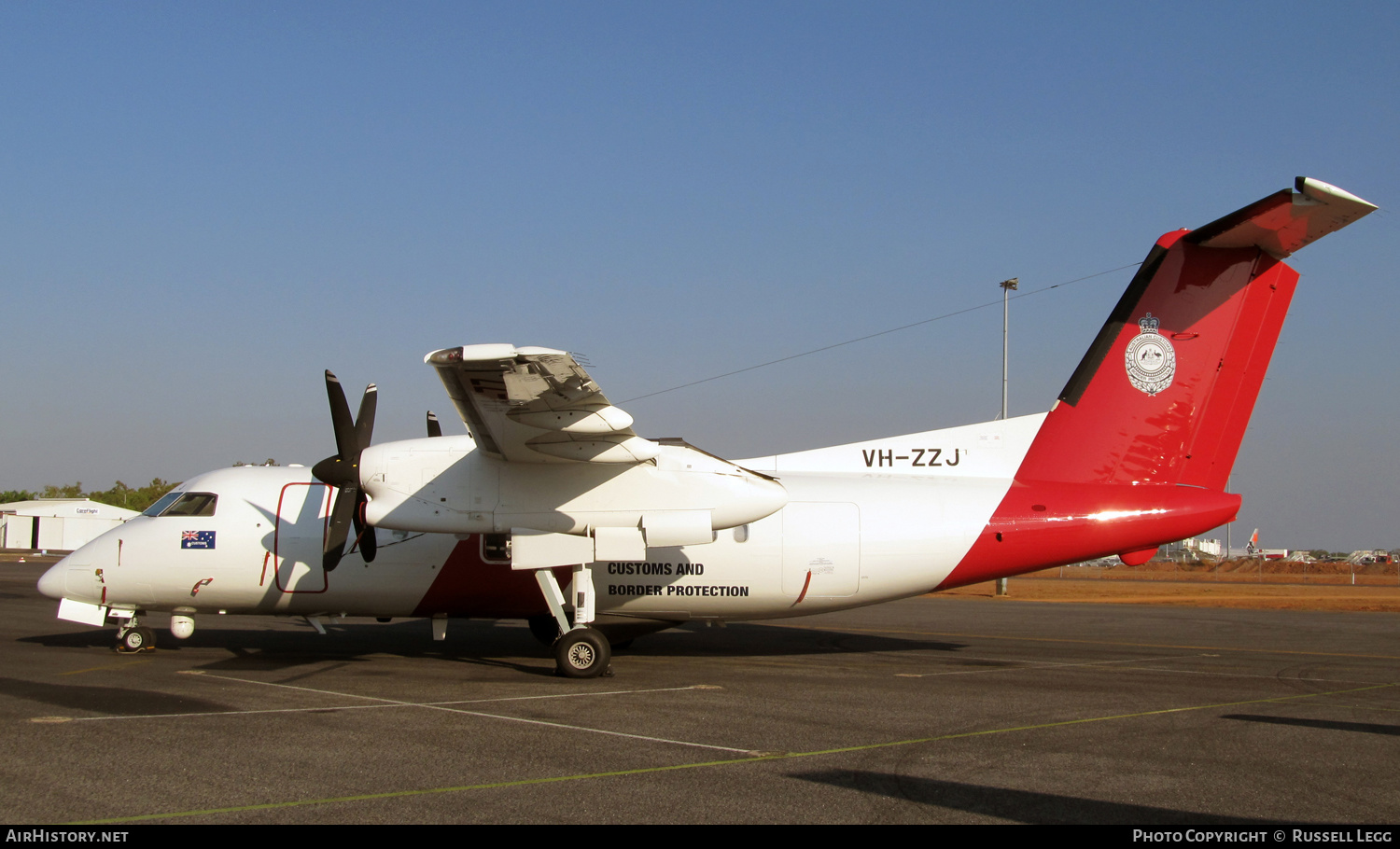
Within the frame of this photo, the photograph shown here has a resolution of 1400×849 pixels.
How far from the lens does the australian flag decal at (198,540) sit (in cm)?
1352

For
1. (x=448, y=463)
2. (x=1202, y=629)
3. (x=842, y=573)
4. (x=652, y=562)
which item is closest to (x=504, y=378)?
(x=448, y=463)

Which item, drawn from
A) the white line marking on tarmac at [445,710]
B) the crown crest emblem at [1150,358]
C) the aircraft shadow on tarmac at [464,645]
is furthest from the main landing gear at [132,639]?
the crown crest emblem at [1150,358]

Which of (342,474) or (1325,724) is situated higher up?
(342,474)

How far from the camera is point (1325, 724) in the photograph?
360 inches

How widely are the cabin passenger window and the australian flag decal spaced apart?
30 cm

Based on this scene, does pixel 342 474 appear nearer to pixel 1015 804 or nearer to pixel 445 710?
pixel 445 710

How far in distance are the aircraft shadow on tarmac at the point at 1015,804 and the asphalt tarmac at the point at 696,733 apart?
1.1 inches

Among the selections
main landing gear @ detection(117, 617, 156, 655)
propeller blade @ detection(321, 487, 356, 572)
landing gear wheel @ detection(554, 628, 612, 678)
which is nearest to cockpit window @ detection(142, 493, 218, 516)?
main landing gear @ detection(117, 617, 156, 655)

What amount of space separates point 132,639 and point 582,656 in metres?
7.28

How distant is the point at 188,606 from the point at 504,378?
24.8 ft

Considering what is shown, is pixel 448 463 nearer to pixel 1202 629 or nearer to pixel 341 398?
pixel 341 398

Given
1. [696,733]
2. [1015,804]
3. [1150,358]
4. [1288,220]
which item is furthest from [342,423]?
[1288,220]

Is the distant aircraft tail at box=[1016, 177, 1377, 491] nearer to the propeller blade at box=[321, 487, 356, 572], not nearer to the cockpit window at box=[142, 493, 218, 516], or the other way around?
the propeller blade at box=[321, 487, 356, 572]

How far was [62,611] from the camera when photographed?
13.4 metres
